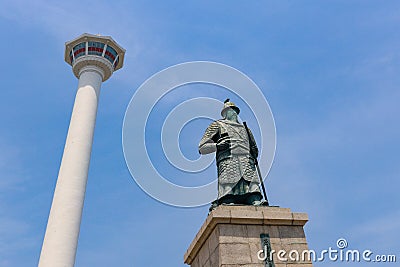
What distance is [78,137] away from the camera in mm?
33375

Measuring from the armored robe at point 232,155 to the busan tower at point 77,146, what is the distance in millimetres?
20970

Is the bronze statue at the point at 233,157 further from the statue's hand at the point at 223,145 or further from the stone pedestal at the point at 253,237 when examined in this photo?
the stone pedestal at the point at 253,237

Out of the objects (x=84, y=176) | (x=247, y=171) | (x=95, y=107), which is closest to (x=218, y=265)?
(x=247, y=171)

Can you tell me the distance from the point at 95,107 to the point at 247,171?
28.6m

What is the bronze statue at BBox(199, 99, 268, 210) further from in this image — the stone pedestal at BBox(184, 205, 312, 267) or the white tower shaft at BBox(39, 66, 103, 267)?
the white tower shaft at BBox(39, 66, 103, 267)

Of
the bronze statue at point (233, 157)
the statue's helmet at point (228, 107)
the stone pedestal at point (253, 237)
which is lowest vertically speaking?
the stone pedestal at point (253, 237)

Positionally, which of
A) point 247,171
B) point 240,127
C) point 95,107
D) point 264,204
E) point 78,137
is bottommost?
point 264,204

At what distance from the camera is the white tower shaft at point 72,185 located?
91.4 ft

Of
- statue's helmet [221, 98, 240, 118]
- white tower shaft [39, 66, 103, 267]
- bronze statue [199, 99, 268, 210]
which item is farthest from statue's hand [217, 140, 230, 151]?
white tower shaft [39, 66, 103, 267]

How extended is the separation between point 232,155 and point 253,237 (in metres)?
2.86

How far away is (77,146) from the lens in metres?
32.9

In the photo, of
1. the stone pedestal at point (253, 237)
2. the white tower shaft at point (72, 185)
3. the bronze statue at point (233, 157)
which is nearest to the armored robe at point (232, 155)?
the bronze statue at point (233, 157)

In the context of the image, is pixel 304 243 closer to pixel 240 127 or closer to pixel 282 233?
pixel 282 233

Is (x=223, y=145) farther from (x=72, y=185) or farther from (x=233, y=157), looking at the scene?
(x=72, y=185)
